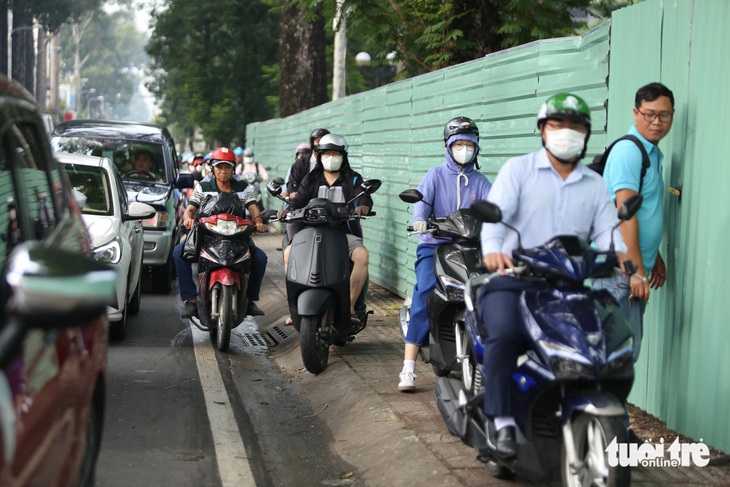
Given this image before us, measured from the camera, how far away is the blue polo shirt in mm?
6375

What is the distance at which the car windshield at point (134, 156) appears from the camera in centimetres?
1602

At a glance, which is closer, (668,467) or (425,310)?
(668,467)

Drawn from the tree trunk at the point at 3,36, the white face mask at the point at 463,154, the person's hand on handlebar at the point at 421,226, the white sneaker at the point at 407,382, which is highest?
the tree trunk at the point at 3,36

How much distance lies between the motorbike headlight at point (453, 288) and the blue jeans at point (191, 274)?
326 centimetres

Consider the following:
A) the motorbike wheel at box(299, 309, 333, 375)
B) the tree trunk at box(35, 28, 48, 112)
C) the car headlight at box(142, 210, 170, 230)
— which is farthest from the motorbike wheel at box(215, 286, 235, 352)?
the tree trunk at box(35, 28, 48, 112)

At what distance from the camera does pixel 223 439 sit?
731 cm

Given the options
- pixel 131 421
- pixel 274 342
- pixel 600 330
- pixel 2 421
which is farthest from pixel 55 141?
pixel 2 421

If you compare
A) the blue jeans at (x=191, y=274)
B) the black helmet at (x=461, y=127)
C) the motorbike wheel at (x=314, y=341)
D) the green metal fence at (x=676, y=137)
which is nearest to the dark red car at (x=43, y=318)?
the green metal fence at (x=676, y=137)

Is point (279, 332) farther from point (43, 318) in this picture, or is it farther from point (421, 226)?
point (43, 318)

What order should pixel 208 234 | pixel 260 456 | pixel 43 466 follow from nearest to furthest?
pixel 43 466
pixel 260 456
pixel 208 234

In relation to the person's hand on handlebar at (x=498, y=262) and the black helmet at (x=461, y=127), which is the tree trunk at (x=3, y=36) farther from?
the person's hand on handlebar at (x=498, y=262)

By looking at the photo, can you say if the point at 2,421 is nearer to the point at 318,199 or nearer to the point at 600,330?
the point at 600,330

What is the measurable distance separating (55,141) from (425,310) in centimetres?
865

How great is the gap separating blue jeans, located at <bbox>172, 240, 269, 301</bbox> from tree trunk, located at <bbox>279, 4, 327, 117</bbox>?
55.4 feet
